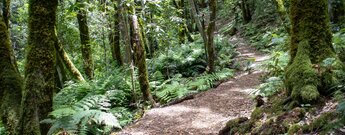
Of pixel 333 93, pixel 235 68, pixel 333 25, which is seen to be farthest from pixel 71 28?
pixel 333 93

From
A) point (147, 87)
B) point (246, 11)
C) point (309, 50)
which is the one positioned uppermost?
point (246, 11)

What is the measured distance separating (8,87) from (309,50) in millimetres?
5621

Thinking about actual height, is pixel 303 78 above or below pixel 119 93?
above

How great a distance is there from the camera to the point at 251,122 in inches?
187

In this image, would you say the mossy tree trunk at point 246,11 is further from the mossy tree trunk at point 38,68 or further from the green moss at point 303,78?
the mossy tree trunk at point 38,68

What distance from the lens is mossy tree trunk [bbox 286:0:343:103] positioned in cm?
433

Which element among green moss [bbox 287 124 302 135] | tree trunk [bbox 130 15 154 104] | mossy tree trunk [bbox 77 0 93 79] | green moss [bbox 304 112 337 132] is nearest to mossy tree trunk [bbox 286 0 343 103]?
green moss [bbox 287 124 302 135]

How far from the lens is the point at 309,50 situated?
15.9 feet

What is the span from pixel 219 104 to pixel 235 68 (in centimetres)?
444

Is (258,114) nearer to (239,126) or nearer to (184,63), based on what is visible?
(239,126)

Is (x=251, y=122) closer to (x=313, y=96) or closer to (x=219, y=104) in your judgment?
(x=313, y=96)

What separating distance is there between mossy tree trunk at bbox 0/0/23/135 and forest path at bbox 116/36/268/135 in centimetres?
210

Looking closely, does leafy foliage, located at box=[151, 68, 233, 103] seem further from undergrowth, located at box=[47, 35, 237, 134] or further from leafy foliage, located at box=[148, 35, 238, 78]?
leafy foliage, located at box=[148, 35, 238, 78]

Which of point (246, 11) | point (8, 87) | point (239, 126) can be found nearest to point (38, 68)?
point (8, 87)
